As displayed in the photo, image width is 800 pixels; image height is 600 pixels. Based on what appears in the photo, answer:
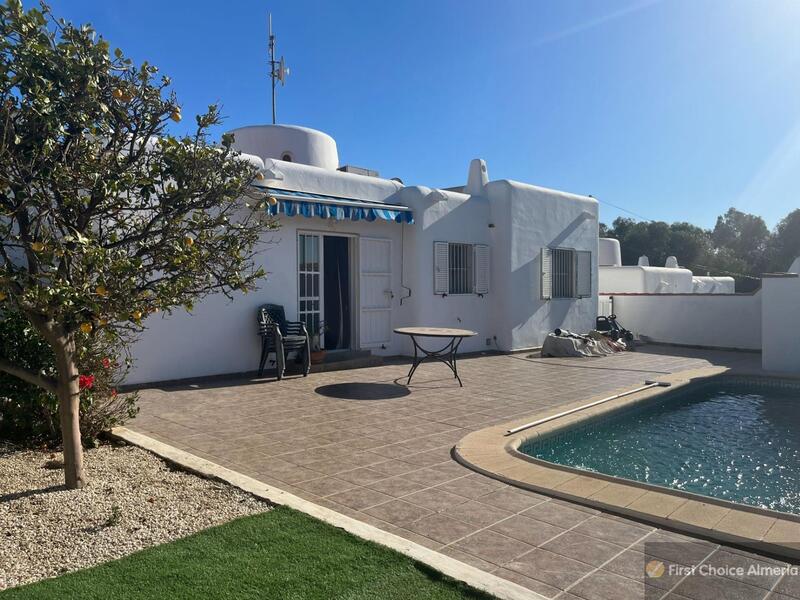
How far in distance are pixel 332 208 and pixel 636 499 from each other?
7895mm

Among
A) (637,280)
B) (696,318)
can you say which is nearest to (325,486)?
(696,318)

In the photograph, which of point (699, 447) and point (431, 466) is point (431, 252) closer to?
point (699, 447)

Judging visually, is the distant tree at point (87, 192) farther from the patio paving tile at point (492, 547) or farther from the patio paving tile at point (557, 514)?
the patio paving tile at point (557, 514)

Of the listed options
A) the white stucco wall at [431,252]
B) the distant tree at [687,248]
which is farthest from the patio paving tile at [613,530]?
the distant tree at [687,248]

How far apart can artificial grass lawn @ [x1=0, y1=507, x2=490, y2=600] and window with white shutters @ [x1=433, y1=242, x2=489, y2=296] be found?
1004 centimetres

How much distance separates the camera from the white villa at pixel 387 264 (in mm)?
10078

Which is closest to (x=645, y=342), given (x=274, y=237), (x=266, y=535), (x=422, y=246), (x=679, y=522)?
(x=422, y=246)

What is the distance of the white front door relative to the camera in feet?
40.8

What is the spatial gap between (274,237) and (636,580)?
862 cm

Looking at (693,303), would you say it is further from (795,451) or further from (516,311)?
(795,451)

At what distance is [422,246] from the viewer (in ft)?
42.8

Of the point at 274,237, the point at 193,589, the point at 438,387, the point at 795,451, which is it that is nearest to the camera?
the point at 193,589

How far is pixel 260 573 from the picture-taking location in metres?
3.12
